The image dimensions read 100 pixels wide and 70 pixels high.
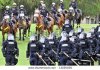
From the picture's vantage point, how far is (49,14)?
99.1 ft

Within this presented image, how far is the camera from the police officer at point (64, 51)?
19623mm

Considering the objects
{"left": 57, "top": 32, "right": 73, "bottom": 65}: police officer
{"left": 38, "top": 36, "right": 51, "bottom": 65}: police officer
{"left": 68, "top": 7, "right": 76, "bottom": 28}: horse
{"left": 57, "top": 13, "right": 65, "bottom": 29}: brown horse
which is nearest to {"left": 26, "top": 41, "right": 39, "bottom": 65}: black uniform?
{"left": 38, "top": 36, "right": 51, "bottom": 65}: police officer

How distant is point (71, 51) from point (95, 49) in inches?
72.5

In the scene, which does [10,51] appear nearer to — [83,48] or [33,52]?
[33,52]

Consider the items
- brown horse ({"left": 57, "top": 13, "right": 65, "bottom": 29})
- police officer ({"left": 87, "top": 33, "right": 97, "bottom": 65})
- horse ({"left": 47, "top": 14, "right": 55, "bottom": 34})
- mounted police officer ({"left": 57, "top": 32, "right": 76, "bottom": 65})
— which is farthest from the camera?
brown horse ({"left": 57, "top": 13, "right": 65, "bottom": 29})

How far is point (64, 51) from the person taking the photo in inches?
778

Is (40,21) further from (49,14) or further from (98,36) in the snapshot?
(98,36)

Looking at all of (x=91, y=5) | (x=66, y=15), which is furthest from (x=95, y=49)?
(x=91, y=5)

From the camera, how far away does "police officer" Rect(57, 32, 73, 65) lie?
64.4ft

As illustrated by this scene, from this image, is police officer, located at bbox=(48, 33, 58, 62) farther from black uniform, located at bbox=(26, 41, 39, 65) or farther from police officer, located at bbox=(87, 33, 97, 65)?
police officer, located at bbox=(87, 33, 97, 65)

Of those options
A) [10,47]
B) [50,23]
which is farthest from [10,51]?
[50,23]

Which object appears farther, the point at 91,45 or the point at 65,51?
the point at 91,45

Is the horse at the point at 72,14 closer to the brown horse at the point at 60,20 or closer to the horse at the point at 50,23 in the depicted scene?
the brown horse at the point at 60,20

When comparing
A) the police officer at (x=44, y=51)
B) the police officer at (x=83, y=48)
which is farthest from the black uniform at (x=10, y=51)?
the police officer at (x=83, y=48)
